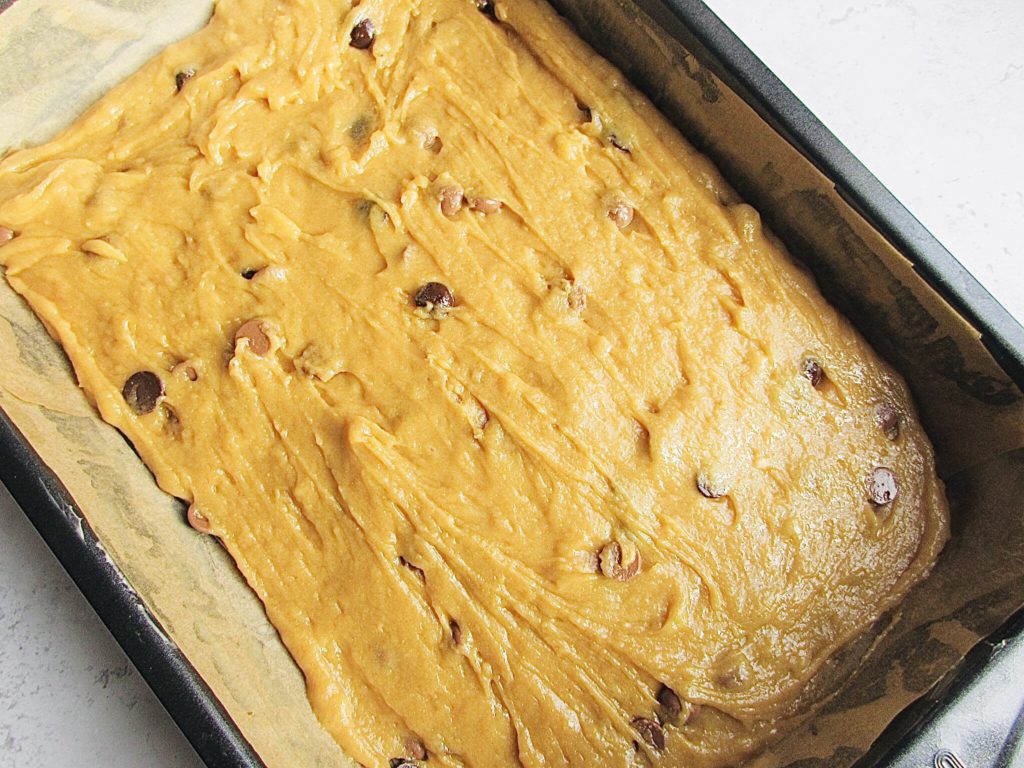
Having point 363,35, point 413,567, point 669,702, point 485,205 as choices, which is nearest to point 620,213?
point 485,205

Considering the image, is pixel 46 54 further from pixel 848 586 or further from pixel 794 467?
pixel 848 586

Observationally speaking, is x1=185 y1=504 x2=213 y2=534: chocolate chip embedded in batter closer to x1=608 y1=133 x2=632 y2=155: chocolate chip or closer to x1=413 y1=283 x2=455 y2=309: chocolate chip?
x1=413 y1=283 x2=455 y2=309: chocolate chip

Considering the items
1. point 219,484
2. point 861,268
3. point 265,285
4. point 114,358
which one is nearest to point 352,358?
point 265,285

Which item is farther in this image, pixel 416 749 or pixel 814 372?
pixel 814 372

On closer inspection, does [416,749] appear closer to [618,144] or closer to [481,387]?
[481,387]

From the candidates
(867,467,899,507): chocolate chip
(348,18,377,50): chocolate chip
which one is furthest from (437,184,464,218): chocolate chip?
(867,467,899,507): chocolate chip
